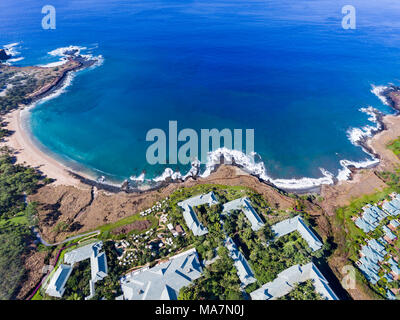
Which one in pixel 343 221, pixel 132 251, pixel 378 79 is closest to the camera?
pixel 132 251

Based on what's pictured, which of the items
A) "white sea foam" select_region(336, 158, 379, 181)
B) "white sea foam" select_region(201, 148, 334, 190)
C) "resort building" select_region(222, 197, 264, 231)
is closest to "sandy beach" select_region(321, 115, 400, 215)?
"white sea foam" select_region(336, 158, 379, 181)

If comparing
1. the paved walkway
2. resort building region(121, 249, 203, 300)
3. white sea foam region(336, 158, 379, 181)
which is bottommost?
the paved walkway

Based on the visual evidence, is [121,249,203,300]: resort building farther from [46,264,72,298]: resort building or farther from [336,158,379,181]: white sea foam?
[336,158,379,181]: white sea foam

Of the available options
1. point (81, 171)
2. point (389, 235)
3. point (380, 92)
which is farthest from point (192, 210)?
point (380, 92)

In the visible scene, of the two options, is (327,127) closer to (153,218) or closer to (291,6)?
(153,218)

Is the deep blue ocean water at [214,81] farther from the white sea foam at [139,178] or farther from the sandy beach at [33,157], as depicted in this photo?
the sandy beach at [33,157]

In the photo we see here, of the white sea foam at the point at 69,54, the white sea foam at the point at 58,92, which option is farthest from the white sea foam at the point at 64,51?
the white sea foam at the point at 58,92
